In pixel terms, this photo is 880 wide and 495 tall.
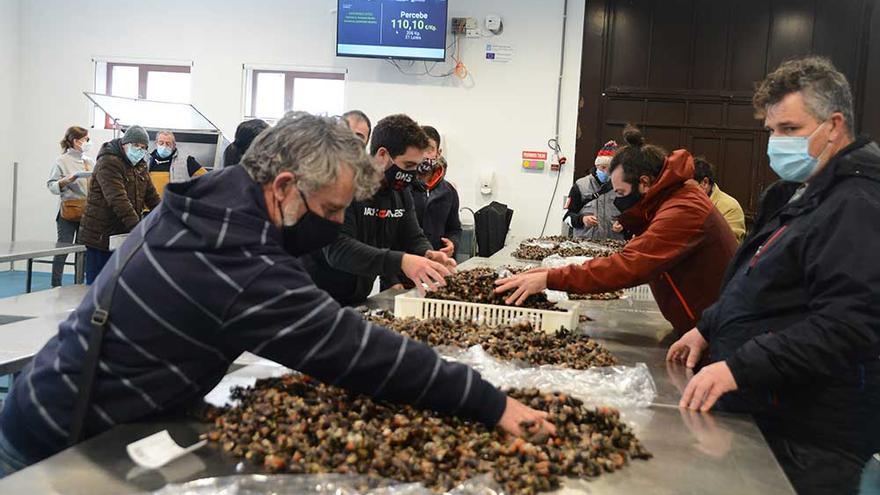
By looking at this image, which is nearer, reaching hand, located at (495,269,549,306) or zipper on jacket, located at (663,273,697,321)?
reaching hand, located at (495,269,549,306)

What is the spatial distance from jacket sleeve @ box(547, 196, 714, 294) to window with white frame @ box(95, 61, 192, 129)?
700 centimetres

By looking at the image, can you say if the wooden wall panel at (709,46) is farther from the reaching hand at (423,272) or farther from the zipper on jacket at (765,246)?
the zipper on jacket at (765,246)

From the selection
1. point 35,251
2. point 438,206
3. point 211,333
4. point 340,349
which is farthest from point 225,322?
point 438,206

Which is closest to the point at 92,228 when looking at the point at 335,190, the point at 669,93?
the point at 335,190

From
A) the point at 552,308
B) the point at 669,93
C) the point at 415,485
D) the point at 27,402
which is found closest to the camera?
the point at 415,485

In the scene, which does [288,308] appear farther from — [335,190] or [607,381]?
[607,381]

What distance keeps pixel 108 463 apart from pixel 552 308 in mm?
1686

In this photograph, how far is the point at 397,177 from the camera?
316 centimetres

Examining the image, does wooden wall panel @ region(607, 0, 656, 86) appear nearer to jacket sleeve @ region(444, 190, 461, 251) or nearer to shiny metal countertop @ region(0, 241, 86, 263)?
jacket sleeve @ region(444, 190, 461, 251)

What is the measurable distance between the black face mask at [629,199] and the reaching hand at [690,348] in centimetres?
72

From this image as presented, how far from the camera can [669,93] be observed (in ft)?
25.8

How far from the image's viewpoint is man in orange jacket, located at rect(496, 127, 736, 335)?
8.63 ft

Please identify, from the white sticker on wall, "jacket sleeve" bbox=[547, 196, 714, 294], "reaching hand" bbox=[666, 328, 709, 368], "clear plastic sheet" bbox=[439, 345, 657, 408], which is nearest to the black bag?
the white sticker on wall

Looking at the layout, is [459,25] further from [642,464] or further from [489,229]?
[642,464]
